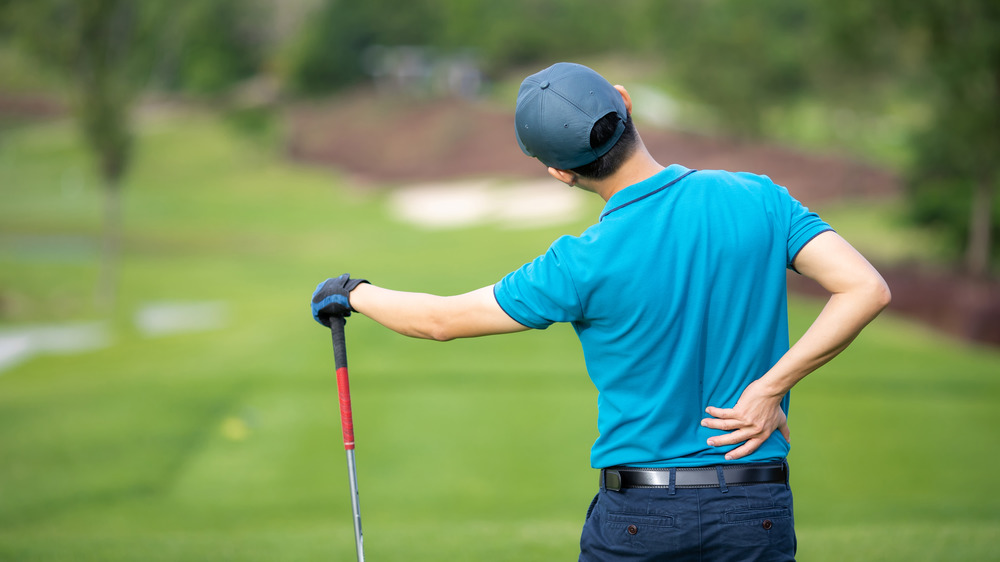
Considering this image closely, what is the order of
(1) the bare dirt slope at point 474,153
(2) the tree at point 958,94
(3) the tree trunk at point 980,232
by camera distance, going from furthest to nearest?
(1) the bare dirt slope at point 474,153, (3) the tree trunk at point 980,232, (2) the tree at point 958,94

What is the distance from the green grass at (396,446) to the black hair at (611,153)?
270cm

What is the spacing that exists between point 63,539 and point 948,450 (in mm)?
5670

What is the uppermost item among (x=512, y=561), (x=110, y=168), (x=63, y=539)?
(x=110, y=168)

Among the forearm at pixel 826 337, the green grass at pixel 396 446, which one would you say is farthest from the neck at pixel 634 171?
the green grass at pixel 396 446

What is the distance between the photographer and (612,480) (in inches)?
72.9

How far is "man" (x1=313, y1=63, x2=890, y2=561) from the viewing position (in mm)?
1739

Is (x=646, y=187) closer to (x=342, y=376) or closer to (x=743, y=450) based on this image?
(x=743, y=450)

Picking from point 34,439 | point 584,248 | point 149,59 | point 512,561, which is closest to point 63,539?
point 512,561

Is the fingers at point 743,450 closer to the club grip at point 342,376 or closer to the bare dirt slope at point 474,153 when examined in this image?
the club grip at point 342,376

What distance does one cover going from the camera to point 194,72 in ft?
95.8

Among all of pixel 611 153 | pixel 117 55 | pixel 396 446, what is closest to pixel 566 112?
pixel 611 153

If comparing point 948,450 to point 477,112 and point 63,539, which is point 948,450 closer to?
point 63,539

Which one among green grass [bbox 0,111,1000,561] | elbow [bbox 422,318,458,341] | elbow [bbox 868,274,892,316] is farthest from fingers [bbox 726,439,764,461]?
green grass [bbox 0,111,1000,561]

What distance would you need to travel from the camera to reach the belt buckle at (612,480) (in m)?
1.84
